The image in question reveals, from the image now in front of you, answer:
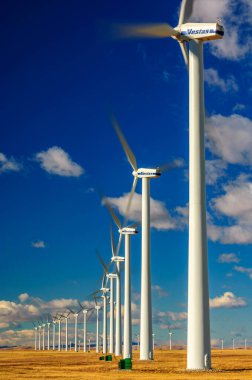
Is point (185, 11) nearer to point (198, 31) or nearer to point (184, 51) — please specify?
point (198, 31)

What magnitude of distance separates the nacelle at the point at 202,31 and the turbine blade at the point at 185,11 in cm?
93

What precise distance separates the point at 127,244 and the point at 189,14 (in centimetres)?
5605

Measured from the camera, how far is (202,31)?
54.9 m

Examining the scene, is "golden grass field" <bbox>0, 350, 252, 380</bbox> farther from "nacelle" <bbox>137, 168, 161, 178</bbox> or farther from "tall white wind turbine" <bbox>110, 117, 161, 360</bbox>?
"nacelle" <bbox>137, 168, 161, 178</bbox>

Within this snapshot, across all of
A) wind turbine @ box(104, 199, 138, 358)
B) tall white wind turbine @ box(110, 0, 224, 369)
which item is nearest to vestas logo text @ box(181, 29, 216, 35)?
tall white wind turbine @ box(110, 0, 224, 369)

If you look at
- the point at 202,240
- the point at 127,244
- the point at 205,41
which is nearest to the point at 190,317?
the point at 202,240

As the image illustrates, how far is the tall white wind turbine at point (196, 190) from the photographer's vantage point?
5125cm

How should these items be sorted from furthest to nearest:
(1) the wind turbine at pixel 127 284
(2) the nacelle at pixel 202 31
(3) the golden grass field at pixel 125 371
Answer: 1. (1) the wind turbine at pixel 127 284
2. (2) the nacelle at pixel 202 31
3. (3) the golden grass field at pixel 125 371

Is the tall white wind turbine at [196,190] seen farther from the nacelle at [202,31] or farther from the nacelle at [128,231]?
the nacelle at [128,231]

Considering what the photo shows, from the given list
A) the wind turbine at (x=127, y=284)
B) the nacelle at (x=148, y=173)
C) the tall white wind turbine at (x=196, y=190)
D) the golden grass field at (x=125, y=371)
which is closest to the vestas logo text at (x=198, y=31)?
the tall white wind turbine at (x=196, y=190)

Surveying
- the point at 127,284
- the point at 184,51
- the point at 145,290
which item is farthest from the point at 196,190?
the point at 127,284

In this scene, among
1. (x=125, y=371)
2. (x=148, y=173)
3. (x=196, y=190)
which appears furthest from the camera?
(x=148, y=173)

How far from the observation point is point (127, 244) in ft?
355

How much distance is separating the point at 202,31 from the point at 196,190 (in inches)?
505
